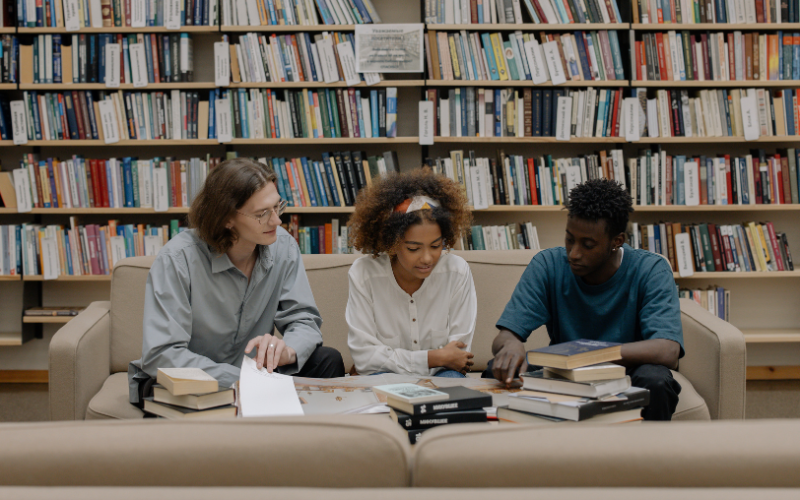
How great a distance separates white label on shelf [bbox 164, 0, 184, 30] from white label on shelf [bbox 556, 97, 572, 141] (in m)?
1.96

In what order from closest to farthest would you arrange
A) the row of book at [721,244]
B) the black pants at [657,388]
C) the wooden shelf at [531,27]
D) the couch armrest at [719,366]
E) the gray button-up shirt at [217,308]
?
the black pants at [657,388]
the gray button-up shirt at [217,308]
the couch armrest at [719,366]
the wooden shelf at [531,27]
the row of book at [721,244]

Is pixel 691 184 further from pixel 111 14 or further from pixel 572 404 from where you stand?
pixel 111 14

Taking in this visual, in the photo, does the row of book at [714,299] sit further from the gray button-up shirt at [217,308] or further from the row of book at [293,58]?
the gray button-up shirt at [217,308]

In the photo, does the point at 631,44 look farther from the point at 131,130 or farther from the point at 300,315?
the point at 131,130

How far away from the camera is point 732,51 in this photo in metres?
2.98

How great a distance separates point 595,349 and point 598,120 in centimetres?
217

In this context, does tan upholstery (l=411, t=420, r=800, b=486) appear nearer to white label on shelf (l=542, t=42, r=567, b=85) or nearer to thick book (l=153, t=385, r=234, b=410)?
thick book (l=153, t=385, r=234, b=410)

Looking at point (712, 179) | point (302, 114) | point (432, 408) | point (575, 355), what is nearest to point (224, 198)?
point (432, 408)

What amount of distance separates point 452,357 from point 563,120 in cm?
179

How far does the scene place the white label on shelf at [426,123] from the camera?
2.98 metres

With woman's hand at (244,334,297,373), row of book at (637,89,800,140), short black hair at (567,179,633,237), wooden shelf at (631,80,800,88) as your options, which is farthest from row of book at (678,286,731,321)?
woman's hand at (244,334,297,373)

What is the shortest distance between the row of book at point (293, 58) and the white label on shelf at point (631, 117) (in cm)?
125

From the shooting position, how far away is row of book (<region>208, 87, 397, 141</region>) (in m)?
3.02

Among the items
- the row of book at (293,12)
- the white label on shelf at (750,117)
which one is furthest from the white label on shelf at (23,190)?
the white label on shelf at (750,117)
